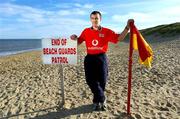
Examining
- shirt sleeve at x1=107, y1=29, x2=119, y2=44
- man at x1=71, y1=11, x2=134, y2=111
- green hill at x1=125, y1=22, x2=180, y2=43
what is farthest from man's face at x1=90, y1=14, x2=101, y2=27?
green hill at x1=125, y1=22, x2=180, y2=43

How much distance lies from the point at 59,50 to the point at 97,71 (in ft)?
3.43

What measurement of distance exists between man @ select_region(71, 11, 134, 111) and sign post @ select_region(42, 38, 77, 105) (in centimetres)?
36

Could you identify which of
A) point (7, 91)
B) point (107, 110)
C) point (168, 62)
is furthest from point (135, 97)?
point (168, 62)

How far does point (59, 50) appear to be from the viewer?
7762mm

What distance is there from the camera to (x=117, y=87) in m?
10.5

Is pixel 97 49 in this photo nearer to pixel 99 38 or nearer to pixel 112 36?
pixel 99 38

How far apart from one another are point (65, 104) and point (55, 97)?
1036 millimetres

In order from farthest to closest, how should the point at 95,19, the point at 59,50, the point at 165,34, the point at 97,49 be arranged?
the point at 165,34, the point at 59,50, the point at 97,49, the point at 95,19

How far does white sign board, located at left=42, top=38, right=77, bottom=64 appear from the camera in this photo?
7.69 metres

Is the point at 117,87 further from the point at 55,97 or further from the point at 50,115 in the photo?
the point at 50,115

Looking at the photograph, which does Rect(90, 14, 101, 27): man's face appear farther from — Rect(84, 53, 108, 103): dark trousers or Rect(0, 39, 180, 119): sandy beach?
Rect(0, 39, 180, 119): sandy beach

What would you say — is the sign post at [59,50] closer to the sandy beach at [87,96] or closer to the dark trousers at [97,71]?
the dark trousers at [97,71]

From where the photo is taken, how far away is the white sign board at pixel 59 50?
25.2ft

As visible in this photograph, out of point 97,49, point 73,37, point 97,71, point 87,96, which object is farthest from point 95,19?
point 87,96
